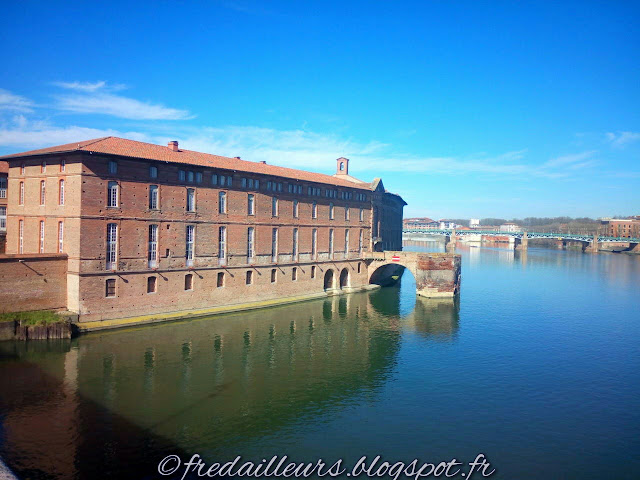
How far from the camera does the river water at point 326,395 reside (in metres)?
20.6

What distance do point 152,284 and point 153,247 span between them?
3.12 meters

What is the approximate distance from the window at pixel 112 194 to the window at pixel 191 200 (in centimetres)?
677

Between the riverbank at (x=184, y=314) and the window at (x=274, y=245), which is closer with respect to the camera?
the riverbank at (x=184, y=314)

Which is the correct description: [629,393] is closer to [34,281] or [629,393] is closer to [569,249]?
[34,281]

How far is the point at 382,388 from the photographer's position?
94.9ft

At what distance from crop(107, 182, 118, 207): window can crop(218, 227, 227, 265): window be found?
10.7 metres

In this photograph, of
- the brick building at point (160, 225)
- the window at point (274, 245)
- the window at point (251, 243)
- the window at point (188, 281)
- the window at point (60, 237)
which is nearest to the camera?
the brick building at point (160, 225)

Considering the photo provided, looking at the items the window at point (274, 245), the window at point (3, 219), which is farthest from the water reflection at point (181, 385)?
the window at point (3, 219)

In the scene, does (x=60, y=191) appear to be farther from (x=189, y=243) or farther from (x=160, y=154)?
(x=189, y=243)

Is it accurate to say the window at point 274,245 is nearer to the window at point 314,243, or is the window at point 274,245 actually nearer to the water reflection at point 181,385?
the window at point 314,243

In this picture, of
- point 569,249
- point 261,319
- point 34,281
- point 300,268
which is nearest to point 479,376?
point 261,319

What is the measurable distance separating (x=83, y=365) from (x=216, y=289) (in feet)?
55.8

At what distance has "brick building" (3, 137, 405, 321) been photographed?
120 feet

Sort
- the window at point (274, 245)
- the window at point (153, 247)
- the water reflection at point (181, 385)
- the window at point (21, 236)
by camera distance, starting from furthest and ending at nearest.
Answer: the window at point (274, 245) → the window at point (21, 236) → the window at point (153, 247) → the water reflection at point (181, 385)
